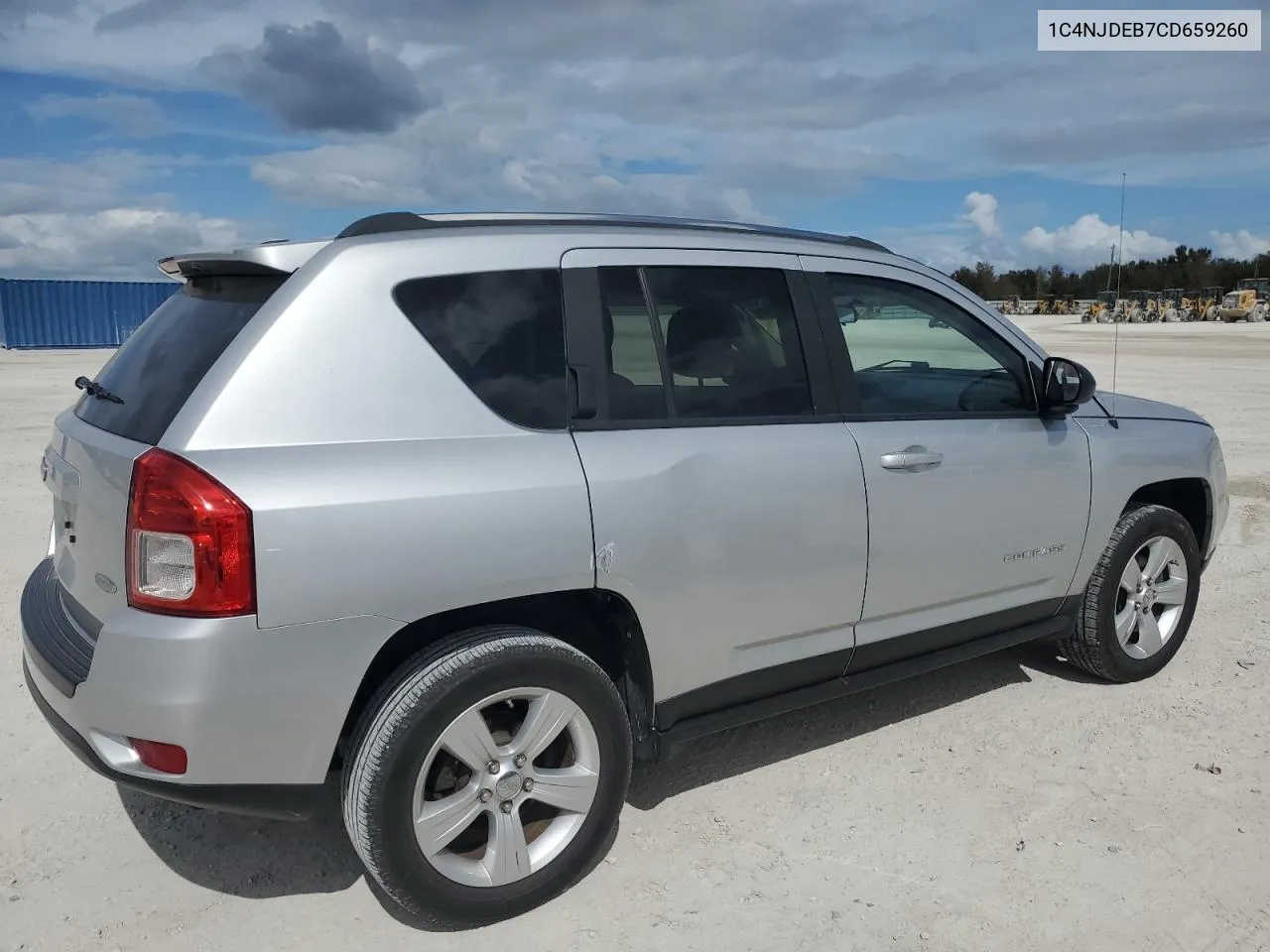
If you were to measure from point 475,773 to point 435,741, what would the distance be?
20cm

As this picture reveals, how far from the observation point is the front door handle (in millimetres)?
3475

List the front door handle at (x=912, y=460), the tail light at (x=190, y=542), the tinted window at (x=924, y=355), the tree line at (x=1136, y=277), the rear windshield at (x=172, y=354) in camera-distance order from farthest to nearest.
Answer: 1. the tree line at (x=1136, y=277)
2. the tinted window at (x=924, y=355)
3. the front door handle at (x=912, y=460)
4. the rear windshield at (x=172, y=354)
5. the tail light at (x=190, y=542)

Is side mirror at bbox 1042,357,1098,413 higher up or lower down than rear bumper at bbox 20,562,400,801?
higher up

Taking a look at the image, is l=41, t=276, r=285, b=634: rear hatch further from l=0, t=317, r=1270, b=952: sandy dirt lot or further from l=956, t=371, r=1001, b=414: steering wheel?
l=956, t=371, r=1001, b=414: steering wheel

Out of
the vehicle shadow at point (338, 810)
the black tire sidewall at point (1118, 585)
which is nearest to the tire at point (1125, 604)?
the black tire sidewall at point (1118, 585)

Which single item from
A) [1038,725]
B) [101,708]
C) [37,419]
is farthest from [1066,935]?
[37,419]

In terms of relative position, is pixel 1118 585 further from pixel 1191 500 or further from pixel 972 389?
pixel 972 389

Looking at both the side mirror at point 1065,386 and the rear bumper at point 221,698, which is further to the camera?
the side mirror at point 1065,386

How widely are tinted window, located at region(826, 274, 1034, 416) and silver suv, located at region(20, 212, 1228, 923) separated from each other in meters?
0.02

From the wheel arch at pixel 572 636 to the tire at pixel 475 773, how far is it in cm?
6

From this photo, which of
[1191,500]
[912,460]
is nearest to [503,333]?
[912,460]

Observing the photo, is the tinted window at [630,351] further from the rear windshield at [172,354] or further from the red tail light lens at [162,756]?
the red tail light lens at [162,756]

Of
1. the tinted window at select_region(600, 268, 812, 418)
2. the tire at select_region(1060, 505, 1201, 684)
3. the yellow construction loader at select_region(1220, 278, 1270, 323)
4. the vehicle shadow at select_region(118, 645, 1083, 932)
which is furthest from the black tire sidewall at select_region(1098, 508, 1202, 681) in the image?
the yellow construction loader at select_region(1220, 278, 1270, 323)

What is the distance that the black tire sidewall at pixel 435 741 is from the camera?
8.59 ft
